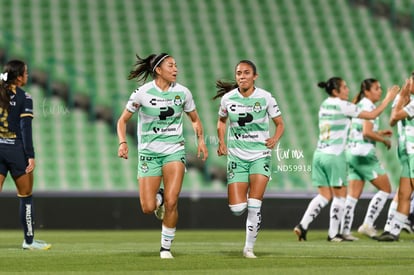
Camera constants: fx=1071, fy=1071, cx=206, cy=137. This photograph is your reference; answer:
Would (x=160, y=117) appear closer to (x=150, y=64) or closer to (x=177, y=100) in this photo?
(x=177, y=100)

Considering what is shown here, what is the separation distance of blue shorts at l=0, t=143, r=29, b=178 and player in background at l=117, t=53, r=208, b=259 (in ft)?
5.64

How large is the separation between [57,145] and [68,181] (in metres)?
1.15

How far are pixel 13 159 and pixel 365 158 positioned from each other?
5.50 m

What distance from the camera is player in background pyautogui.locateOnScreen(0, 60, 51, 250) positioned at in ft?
40.5

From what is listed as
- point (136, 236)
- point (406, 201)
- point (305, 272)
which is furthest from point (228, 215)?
point (305, 272)

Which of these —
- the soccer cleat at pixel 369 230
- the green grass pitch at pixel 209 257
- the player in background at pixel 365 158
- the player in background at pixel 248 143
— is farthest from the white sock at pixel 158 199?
the soccer cleat at pixel 369 230

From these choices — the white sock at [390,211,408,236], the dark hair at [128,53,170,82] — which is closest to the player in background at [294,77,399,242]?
the white sock at [390,211,408,236]

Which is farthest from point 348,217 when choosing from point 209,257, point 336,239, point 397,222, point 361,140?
point 209,257

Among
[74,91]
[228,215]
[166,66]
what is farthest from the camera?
[74,91]

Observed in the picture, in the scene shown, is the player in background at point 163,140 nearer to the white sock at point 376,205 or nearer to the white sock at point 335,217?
the white sock at point 335,217

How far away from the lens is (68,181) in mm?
20828

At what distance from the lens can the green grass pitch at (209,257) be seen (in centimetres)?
982

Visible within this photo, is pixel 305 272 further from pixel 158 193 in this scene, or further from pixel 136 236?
pixel 136 236

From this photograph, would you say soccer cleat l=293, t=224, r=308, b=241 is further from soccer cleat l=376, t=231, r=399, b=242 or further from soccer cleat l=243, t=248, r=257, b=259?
soccer cleat l=243, t=248, r=257, b=259
